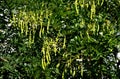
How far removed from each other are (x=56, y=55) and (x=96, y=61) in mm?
1087

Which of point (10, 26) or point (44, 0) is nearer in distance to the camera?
point (44, 0)

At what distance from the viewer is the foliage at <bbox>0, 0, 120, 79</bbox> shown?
9.40 meters

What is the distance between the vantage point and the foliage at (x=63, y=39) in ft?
30.8

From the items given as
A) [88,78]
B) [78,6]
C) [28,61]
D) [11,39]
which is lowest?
[88,78]

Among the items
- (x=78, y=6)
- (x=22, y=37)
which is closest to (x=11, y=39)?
(x=22, y=37)

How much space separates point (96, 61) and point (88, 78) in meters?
0.90

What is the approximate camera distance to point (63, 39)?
982cm

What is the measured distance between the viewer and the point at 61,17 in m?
9.85

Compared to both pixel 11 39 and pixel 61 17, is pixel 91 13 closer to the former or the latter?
pixel 61 17

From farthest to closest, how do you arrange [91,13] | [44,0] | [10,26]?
[10,26] < [44,0] < [91,13]

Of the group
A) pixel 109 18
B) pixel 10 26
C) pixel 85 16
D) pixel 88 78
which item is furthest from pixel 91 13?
pixel 10 26

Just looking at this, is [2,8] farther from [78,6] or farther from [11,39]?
[78,6]

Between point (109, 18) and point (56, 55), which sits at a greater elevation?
point (109, 18)

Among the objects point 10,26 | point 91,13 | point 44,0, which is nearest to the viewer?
point 91,13
